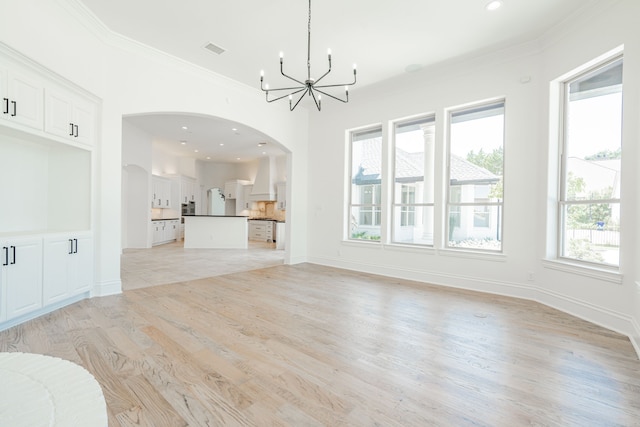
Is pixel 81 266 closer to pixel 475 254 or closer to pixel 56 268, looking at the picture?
pixel 56 268

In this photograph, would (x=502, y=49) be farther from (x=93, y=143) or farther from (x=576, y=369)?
(x=93, y=143)

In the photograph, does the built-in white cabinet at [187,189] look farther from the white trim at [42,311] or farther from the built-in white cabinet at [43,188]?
the white trim at [42,311]

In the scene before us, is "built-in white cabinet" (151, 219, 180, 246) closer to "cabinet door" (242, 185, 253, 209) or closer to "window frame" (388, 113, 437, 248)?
"cabinet door" (242, 185, 253, 209)

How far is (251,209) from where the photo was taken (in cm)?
1277

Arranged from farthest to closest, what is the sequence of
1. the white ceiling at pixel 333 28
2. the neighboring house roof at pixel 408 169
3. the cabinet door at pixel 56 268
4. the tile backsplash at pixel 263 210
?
1. the tile backsplash at pixel 263 210
2. the neighboring house roof at pixel 408 169
3. the white ceiling at pixel 333 28
4. the cabinet door at pixel 56 268

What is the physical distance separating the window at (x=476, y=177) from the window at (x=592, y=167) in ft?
2.65

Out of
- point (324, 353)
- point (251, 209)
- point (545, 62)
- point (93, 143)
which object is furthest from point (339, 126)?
point (251, 209)

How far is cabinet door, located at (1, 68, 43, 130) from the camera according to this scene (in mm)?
2846

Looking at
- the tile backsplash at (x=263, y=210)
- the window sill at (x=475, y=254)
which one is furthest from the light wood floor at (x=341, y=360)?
the tile backsplash at (x=263, y=210)

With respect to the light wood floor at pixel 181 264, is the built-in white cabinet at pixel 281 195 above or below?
above

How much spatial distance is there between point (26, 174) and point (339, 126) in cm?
498

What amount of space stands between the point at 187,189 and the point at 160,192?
1.77 m

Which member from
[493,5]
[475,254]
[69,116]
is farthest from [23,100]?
[475,254]

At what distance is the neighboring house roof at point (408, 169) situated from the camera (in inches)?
187
